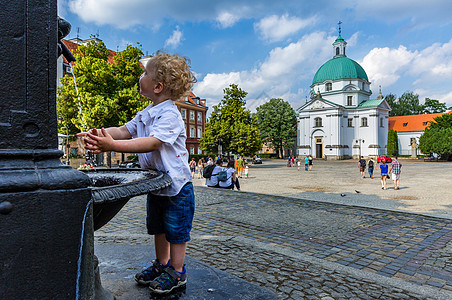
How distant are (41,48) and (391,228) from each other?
21.5ft

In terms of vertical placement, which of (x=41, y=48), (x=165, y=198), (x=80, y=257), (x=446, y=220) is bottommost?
(x=446, y=220)

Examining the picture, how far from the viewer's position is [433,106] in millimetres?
84312

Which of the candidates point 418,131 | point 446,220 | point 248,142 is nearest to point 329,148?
point 418,131

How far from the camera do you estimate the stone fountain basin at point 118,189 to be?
1.73 m

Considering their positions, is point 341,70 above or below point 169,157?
above

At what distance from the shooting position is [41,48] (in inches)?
63.2

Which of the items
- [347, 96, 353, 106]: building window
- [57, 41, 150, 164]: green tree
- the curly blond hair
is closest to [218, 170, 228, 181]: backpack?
the curly blond hair

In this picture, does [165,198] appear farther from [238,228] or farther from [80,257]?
[238,228]

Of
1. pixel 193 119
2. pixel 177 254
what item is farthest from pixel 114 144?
pixel 193 119

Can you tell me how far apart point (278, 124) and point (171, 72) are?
6400 centimetres

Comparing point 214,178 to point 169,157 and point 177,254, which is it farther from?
point 169,157

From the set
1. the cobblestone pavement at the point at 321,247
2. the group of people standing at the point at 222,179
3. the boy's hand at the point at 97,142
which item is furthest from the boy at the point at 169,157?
the group of people standing at the point at 222,179

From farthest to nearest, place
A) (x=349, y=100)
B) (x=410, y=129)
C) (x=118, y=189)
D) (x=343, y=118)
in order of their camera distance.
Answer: (x=410, y=129)
(x=349, y=100)
(x=343, y=118)
(x=118, y=189)

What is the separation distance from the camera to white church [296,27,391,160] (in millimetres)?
60219
